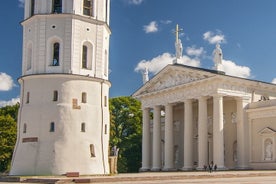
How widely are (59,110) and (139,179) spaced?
428 inches

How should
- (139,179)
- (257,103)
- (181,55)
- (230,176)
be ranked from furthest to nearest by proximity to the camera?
(181,55), (257,103), (230,176), (139,179)

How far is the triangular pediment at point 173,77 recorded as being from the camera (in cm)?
6091

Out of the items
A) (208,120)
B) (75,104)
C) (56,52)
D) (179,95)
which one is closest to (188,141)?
(208,120)

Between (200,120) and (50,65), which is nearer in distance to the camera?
(50,65)

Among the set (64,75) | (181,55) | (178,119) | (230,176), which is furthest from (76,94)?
(178,119)

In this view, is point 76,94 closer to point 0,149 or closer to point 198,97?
point 198,97

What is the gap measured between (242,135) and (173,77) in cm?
1259

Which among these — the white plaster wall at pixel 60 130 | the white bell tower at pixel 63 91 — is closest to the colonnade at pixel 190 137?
the white bell tower at pixel 63 91

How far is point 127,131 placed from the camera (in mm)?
83812

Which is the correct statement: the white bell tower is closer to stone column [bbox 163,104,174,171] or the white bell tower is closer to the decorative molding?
the decorative molding

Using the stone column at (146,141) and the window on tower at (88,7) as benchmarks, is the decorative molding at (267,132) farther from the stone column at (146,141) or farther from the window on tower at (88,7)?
the window on tower at (88,7)

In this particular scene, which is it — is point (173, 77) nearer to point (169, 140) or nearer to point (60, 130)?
point (169, 140)

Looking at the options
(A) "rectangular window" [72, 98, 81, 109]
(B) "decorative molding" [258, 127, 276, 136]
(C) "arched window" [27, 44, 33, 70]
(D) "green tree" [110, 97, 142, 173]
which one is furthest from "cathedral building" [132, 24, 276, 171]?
(C) "arched window" [27, 44, 33, 70]

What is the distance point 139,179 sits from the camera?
3397 centimetres
